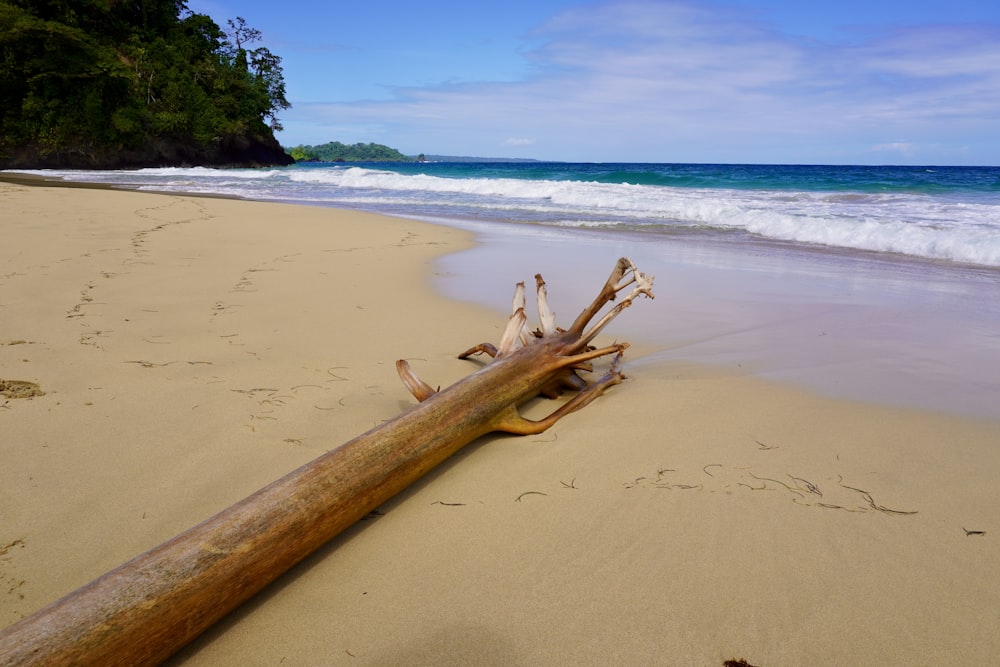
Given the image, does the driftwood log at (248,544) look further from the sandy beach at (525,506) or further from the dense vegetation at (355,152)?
the dense vegetation at (355,152)

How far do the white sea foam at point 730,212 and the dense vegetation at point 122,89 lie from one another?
20065 mm

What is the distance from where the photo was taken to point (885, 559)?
1.75 meters

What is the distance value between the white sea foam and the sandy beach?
24.0 feet

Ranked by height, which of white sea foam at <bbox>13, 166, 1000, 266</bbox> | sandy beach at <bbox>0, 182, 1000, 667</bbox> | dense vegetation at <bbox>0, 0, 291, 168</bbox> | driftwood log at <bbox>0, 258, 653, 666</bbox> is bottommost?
sandy beach at <bbox>0, 182, 1000, 667</bbox>

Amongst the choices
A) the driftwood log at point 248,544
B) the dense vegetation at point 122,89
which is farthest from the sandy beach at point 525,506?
the dense vegetation at point 122,89

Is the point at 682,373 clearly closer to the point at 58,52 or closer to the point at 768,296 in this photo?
the point at 768,296

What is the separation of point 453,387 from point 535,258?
4.99m

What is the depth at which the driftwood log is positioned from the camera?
1.23 meters

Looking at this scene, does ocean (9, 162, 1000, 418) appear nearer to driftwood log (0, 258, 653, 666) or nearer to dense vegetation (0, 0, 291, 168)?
driftwood log (0, 258, 653, 666)

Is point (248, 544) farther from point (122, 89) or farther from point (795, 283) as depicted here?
point (122, 89)

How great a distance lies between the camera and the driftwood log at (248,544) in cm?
123

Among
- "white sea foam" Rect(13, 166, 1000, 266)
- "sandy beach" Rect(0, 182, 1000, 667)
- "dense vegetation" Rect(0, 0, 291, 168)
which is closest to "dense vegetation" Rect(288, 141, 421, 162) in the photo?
"dense vegetation" Rect(0, 0, 291, 168)

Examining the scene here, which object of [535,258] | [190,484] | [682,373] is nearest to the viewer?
[190,484]

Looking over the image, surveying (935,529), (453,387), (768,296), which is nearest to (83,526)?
(453,387)
